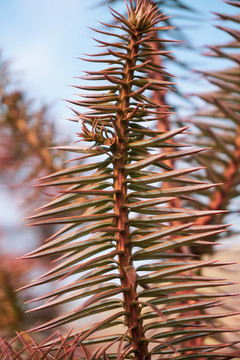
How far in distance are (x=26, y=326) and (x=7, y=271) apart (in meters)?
0.09

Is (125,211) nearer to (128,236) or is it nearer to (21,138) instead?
(128,236)

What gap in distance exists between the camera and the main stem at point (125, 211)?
251 millimetres

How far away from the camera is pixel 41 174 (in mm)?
652

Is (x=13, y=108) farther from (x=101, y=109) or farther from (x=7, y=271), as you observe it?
(x=101, y=109)

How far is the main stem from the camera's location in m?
0.25

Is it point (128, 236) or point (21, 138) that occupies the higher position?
point (21, 138)

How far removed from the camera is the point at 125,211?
0.85 feet

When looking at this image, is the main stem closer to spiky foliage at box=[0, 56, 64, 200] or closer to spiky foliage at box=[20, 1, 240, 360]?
spiky foliage at box=[20, 1, 240, 360]

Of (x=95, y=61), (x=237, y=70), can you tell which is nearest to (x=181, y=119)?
(x=237, y=70)

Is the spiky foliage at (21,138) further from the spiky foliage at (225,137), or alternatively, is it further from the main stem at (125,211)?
the main stem at (125,211)

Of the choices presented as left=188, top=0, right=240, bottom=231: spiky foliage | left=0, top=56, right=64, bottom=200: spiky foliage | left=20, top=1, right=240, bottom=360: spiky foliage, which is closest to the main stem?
left=20, top=1, right=240, bottom=360: spiky foliage

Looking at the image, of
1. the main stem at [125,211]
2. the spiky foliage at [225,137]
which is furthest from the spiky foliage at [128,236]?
the spiky foliage at [225,137]

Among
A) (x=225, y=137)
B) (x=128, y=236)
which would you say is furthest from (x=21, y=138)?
(x=128, y=236)

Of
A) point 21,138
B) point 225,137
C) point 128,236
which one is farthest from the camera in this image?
point 21,138
